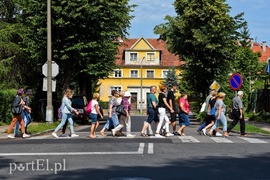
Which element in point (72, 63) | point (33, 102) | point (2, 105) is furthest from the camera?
point (33, 102)

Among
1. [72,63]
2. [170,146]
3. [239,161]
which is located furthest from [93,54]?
[239,161]

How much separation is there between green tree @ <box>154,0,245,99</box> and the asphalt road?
2113cm

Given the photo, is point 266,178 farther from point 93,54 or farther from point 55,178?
point 93,54

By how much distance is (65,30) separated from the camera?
2958cm

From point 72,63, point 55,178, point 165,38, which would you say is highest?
→ point 165,38

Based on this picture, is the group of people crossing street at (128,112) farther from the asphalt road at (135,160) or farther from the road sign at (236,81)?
the road sign at (236,81)

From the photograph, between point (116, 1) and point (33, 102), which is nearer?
point (116, 1)

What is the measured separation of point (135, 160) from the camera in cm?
1127

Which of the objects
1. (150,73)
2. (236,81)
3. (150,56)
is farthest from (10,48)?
(150,73)

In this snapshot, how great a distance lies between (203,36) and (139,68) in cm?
5071

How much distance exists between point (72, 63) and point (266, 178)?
2303 cm

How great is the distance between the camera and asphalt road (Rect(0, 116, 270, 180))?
9398 millimetres

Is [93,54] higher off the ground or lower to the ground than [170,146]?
higher

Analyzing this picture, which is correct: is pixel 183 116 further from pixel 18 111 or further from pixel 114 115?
pixel 18 111
